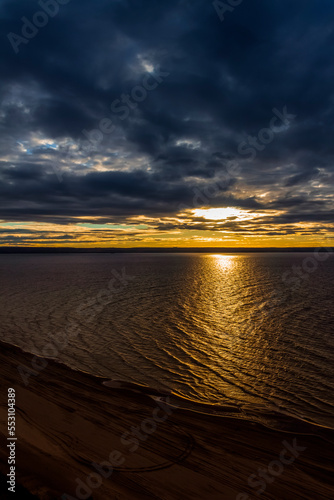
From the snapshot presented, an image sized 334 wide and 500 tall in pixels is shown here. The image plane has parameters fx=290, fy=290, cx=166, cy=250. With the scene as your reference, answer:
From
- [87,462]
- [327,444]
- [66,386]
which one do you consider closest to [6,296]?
[66,386]

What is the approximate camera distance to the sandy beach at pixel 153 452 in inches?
261

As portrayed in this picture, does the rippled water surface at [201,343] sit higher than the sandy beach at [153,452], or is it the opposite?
the sandy beach at [153,452]

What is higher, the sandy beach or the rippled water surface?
the sandy beach

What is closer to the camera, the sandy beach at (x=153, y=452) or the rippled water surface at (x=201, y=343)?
the sandy beach at (x=153, y=452)

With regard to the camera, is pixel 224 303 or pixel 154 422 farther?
pixel 224 303

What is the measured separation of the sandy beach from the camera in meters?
6.62

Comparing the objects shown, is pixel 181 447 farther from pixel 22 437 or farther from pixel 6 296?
pixel 6 296

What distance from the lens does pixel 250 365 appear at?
1664 cm

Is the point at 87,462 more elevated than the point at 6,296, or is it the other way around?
the point at 87,462

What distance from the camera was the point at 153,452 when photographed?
8.05 m

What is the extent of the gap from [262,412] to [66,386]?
8.37 metres

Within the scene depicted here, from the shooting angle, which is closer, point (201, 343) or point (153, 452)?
point (153, 452)

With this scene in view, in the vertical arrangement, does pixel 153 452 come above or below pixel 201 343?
above

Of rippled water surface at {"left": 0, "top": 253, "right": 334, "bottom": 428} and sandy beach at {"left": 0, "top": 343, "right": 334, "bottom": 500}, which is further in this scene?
rippled water surface at {"left": 0, "top": 253, "right": 334, "bottom": 428}
